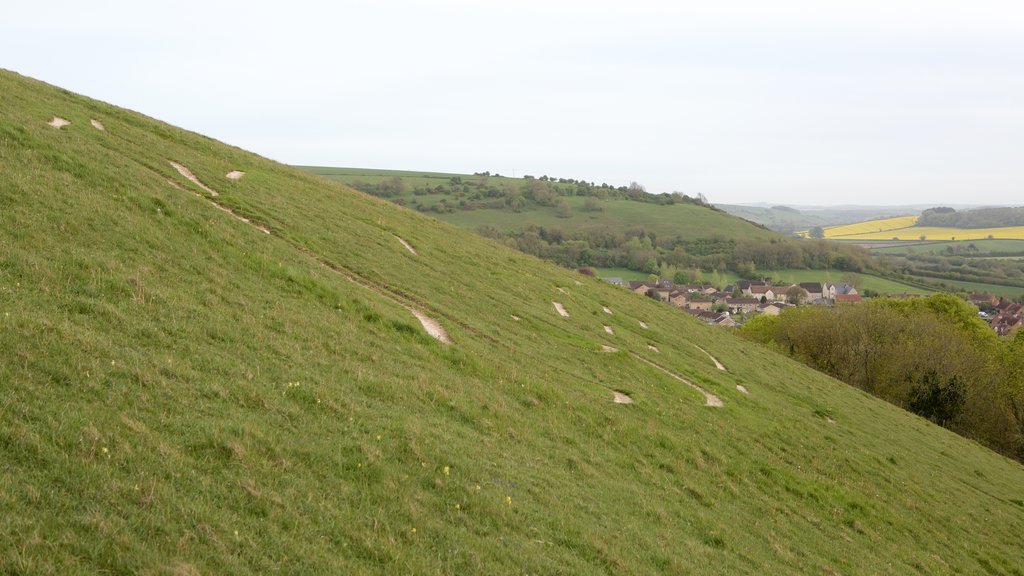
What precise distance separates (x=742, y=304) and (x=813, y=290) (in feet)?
82.3

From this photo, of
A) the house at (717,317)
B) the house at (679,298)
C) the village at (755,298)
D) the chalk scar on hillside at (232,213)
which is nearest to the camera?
the chalk scar on hillside at (232,213)

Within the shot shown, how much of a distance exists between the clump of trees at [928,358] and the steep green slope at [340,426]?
24256 millimetres

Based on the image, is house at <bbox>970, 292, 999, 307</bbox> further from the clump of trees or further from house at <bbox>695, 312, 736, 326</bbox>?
the clump of trees

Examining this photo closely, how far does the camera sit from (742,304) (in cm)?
15088

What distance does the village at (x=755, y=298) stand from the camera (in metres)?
134

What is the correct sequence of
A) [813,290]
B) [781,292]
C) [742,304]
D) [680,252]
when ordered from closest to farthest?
[742,304] < [813,290] < [781,292] < [680,252]

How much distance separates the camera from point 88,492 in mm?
7934

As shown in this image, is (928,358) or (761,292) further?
(761,292)

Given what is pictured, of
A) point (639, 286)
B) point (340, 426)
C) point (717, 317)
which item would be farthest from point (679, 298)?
point (340, 426)

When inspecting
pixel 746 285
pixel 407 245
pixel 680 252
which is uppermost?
pixel 407 245

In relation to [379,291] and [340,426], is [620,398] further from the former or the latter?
[340,426]

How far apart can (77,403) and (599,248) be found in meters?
167

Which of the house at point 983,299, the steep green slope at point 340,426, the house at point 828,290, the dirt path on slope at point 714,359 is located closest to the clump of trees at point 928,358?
the steep green slope at point 340,426

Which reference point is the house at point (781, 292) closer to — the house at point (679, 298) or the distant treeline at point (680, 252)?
the distant treeline at point (680, 252)
